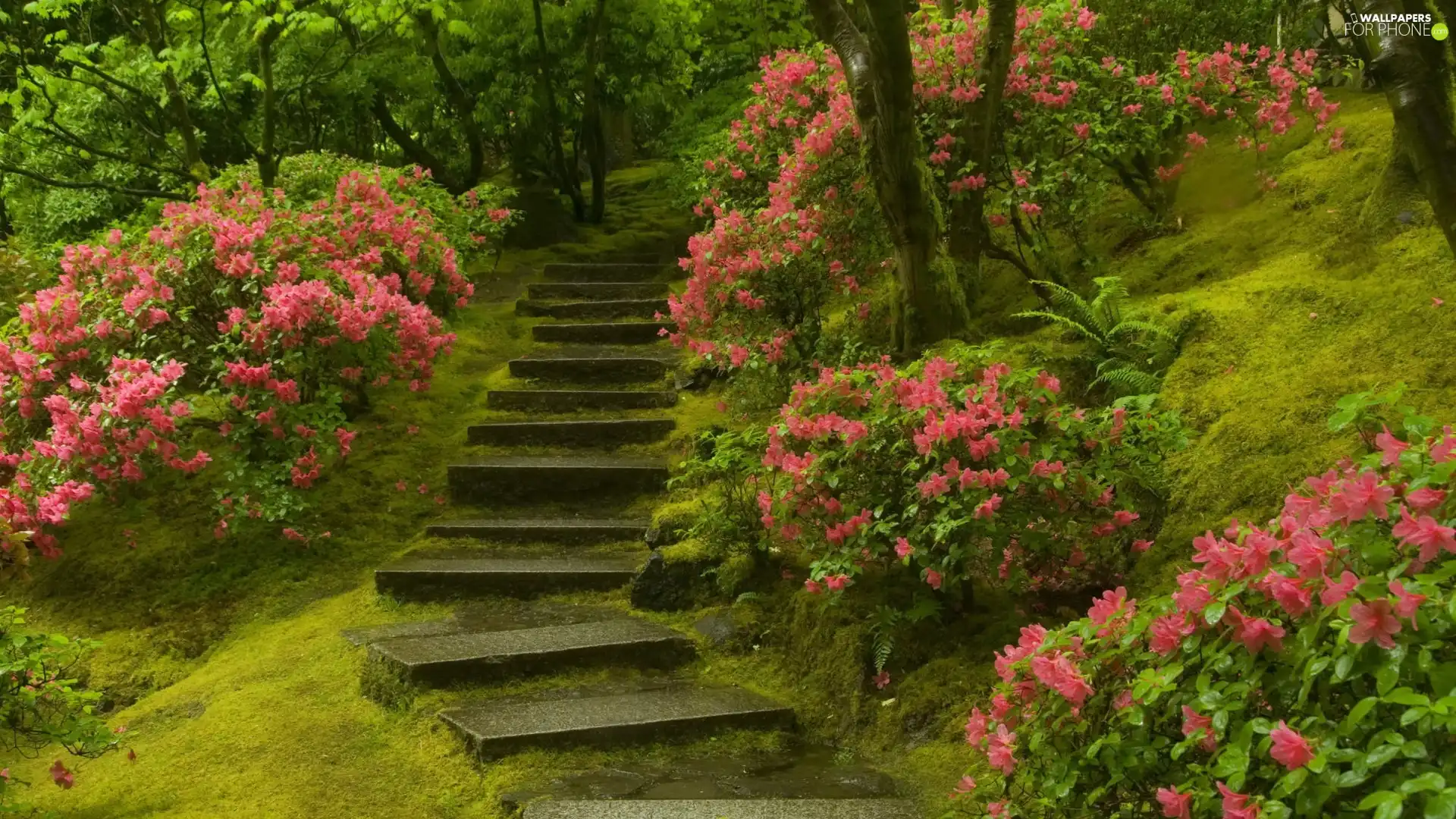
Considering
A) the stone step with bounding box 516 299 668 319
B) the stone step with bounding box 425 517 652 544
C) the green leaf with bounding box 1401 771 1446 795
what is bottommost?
the stone step with bounding box 425 517 652 544

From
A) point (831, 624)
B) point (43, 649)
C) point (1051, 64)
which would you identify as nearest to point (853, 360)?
point (831, 624)

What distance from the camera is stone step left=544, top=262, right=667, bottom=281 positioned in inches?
410

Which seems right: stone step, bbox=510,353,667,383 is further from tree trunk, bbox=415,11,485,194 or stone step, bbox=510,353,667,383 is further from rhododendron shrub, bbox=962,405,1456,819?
rhododendron shrub, bbox=962,405,1456,819

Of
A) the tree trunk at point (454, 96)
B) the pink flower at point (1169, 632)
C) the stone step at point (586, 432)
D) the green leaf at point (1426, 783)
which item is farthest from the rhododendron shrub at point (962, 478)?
the tree trunk at point (454, 96)

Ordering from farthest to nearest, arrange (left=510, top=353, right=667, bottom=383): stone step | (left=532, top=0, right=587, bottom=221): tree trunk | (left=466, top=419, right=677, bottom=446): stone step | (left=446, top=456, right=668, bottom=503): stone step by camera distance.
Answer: (left=532, top=0, right=587, bottom=221): tree trunk < (left=510, top=353, right=667, bottom=383): stone step < (left=466, top=419, right=677, bottom=446): stone step < (left=446, top=456, right=668, bottom=503): stone step

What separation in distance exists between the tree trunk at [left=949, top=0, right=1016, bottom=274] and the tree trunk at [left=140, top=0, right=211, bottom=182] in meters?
6.16

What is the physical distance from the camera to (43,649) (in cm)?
368

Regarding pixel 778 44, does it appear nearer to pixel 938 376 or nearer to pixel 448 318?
pixel 448 318

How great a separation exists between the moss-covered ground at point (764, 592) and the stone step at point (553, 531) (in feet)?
1.35

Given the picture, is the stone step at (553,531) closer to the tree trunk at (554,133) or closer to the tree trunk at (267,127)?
the tree trunk at (267,127)

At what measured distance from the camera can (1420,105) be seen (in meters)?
2.95

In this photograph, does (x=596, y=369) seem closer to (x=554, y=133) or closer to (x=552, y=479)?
(x=552, y=479)

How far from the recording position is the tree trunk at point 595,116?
10852 mm
